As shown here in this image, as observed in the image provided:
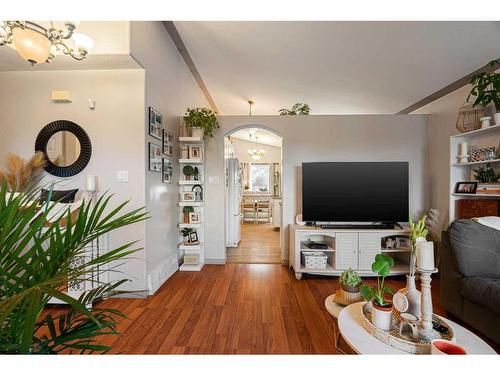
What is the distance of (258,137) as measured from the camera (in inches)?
330

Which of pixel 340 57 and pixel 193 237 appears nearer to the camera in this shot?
pixel 340 57

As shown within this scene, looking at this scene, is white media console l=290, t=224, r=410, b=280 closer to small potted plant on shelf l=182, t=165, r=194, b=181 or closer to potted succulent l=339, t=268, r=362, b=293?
potted succulent l=339, t=268, r=362, b=293

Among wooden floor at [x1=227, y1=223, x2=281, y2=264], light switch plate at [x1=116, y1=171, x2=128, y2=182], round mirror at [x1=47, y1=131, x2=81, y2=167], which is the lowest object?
wooden floor at [x1=227, y1=223, x2=281, y2=264]

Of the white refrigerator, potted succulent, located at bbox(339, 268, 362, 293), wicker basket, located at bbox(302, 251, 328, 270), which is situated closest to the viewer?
potted succulent, located at bbox(339, 268, 362, 293)

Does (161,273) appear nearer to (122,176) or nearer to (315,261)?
(122,176)

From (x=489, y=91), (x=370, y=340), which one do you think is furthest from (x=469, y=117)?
(x=370, y=340)

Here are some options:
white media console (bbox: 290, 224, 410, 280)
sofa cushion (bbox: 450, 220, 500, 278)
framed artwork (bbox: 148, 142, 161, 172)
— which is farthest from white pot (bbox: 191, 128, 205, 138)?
sofa cushion (bbox: 450, 220, 500, 278)

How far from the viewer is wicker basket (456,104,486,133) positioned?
2625 millimetres

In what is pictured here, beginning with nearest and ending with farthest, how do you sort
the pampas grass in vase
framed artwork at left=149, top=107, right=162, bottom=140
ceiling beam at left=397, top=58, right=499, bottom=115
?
the pampas grass in vase, framed artwork at left=149, top=107, right=162, bottom=140, ceiling beam at left=397, top=58, right=499, bottom=115

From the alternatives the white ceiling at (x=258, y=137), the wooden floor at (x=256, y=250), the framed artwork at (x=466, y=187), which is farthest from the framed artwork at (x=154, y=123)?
the white ceiling at (x=258, y=137)

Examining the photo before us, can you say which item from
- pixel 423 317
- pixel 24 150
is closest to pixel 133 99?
pixel 24 150

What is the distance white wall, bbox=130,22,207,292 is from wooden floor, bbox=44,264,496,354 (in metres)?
0.32

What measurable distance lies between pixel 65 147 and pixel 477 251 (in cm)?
380

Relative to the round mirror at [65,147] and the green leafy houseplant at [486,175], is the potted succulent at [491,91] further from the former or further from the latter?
the round mirror at [65,147]
